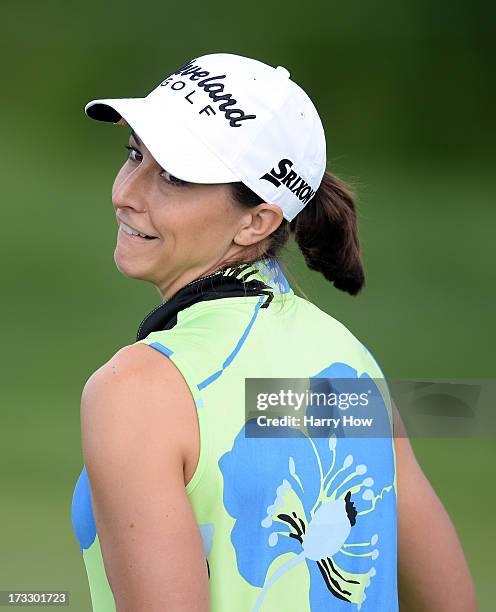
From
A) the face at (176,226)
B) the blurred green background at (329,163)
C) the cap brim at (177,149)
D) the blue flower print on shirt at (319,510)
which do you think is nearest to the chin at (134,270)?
the face at (176,226)

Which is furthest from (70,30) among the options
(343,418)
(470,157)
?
(343,418)

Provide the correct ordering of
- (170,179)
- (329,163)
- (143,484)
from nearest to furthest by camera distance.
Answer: (143,484) → (170,179) → (329,163)

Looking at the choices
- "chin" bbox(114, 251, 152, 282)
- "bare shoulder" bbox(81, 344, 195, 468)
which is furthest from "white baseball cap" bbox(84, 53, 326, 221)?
"bare shoulder" bbox(81, 344, 195, 468)

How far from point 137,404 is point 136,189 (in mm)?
294

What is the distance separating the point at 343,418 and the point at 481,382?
1.67 feet

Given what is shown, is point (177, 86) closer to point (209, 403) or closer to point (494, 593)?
point (209, 403)

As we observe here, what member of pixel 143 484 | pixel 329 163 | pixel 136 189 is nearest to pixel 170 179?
pixel 136 189

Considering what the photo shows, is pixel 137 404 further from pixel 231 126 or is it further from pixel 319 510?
pixel 231 126

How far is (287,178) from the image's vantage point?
110 cm

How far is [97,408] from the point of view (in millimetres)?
887

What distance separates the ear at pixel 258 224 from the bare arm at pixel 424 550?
213 millimetres

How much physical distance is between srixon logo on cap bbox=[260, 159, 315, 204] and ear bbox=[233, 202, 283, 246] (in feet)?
0.08

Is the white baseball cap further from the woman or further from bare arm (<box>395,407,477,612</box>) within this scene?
bare arm (<box>395,407,477,612</box>)

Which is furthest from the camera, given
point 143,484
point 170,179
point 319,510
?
point 170,179
